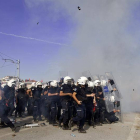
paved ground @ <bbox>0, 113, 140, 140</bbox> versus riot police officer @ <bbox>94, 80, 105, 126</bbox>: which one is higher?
riot police officer @ <bbox>94, 80, 105, 126</bbox>

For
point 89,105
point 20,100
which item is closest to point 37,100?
point 20,100

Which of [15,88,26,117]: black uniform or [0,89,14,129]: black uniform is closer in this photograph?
[0,89,14,129]: black uniform

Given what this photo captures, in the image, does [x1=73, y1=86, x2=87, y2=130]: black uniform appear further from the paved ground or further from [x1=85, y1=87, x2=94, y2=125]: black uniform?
[x1=85, y1=87, x2=94, y2=125]: black uniform

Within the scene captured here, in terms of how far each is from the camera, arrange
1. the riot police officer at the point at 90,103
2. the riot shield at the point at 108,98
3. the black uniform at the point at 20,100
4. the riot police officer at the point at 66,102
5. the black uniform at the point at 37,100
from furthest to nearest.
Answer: the black uniform at the point at 20,100, the black uniform at the point at 37,100, the riot shield at the point at 108,98, the riot police officer at the point at 90,103, the riot police officer at the point at 66,102

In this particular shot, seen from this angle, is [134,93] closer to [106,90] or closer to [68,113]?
[106,90]

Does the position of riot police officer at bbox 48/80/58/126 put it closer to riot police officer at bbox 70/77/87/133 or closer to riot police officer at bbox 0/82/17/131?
riot police officer at bbox 70/77/87/133

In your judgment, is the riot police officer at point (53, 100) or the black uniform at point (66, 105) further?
the riot police officer at point (53, 100)

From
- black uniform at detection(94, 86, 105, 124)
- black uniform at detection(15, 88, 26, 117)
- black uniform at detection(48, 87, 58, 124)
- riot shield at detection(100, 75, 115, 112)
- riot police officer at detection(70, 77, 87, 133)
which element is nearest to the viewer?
riot police officer at detection(70, 77, 87, 133)

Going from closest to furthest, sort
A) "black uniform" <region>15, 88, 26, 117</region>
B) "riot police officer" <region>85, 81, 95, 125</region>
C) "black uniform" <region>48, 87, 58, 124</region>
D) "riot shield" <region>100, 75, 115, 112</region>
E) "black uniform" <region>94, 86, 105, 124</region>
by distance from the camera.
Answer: "riot police officer" <region>85, 81, 95, 125</region>
"black uniform" <region>48, 87, 58, 124</region>
"black uniform" <region>94, 86, 105, 124</region>
"riot shield" <region>100, 75, 115, 112</region>
"black uniform" <region>15, 88, 26, 117</region>

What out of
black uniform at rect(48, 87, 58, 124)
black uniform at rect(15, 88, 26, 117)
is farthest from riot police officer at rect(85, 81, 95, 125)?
black uniform at rect(15, 88, 26, 117)

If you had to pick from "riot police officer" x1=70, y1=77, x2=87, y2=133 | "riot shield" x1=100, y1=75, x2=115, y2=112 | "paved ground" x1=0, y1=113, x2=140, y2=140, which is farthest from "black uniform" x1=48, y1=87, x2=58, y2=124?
"riot shield" x1=100, y1=75, x2=115, y2=112

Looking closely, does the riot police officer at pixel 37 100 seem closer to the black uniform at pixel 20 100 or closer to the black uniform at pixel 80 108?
the black uniform at pixel 20 100

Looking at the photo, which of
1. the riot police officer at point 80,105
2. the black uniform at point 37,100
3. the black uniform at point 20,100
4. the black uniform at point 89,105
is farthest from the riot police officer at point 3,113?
the black uniform at point 20,100

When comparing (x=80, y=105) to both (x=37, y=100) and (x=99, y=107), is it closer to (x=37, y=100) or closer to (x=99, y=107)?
(x=99, y=107)
